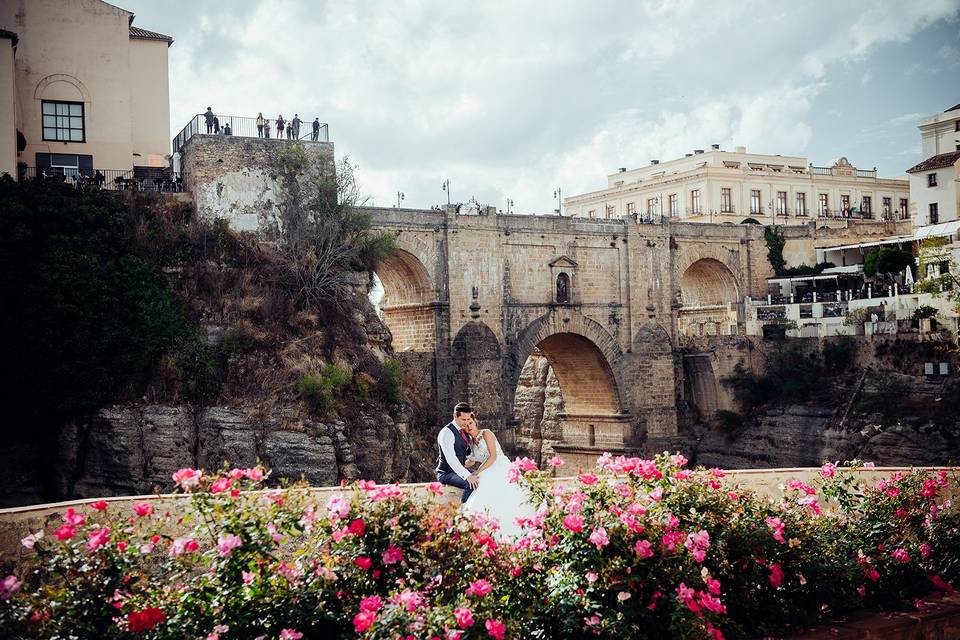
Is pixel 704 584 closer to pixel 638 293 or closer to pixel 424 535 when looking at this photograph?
pixel 424 535

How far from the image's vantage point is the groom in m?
9.38

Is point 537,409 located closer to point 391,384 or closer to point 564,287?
point 564,287

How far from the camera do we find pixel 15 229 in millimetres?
22344

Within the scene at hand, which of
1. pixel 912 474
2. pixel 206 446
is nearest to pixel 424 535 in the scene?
pixel 912 474

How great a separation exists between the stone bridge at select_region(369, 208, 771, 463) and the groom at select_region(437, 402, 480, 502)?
22.6 meters

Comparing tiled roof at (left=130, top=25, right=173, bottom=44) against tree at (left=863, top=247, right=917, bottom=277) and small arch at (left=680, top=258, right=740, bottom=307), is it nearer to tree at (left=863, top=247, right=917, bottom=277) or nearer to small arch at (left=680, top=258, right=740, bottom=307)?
small arch at (left=680, top=258, right=740, bottom=307)

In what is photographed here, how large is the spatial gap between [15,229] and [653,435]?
82.6 feet

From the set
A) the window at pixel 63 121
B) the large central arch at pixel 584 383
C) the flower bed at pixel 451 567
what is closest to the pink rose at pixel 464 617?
the flower bed at pixel 451 567

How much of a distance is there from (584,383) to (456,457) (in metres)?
30.9

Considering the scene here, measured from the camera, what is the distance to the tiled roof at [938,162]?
44.5 metres

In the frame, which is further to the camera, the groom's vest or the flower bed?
the groom's vest

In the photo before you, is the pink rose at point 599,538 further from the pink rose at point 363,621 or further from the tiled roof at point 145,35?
the tiled roof at point 145,35

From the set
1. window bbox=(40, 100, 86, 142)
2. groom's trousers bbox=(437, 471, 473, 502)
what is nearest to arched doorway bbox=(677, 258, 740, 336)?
window bbox=(40, 100, 86, 142)

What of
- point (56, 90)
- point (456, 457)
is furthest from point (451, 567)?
point (56, 90)
